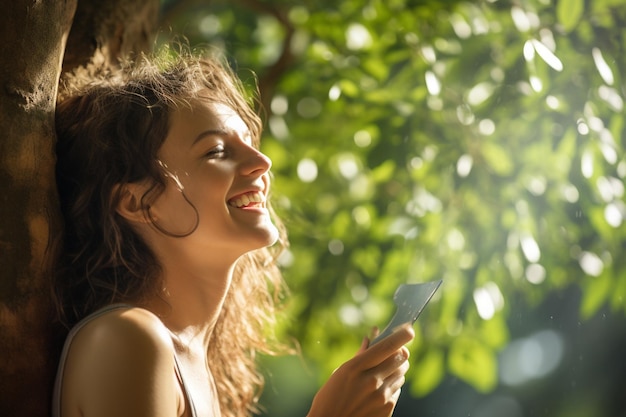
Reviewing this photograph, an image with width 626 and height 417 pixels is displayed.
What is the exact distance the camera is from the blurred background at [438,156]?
6.33ft

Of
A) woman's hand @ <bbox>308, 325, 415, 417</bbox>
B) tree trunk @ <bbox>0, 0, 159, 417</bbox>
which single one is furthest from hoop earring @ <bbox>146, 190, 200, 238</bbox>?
woman's hand @ <bbox>308, 325, 415, 417</bbox>

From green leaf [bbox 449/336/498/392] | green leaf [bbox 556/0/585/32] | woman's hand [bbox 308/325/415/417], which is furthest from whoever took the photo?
green leaf [bbox 449/336/498/392]

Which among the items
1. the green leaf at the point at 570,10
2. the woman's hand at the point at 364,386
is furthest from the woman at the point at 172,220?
the green leaf at the point at 570,10

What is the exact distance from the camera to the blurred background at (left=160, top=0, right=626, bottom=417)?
6.33 feet

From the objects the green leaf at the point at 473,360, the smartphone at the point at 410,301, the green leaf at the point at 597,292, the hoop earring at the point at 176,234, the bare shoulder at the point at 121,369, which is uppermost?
the hoop earring at the point at 176,234

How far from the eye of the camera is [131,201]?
99cm

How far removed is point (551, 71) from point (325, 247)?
27.4 inches

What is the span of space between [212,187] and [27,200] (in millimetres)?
200

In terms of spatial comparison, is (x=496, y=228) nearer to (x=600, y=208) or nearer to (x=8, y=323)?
(x=600, y=208)

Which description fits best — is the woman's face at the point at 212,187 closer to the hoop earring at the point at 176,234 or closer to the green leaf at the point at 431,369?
the hoop earring at the point at 176,234

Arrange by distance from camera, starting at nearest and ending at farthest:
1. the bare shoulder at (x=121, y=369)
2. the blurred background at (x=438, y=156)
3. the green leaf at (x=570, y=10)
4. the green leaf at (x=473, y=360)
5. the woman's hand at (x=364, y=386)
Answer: the bare shoulder at (x=121, y=369) < the woman's hand at (x=364, y=386) < the green leaf at (x=570, y=10) < the blurred background at (x=438, y=156) < the green leaf at (x=473, y=360)

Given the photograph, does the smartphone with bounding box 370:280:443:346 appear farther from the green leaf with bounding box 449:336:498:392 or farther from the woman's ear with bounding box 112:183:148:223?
the green leaf with bounding box 449:336:498:392

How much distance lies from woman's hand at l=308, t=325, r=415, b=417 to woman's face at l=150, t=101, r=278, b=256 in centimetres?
17

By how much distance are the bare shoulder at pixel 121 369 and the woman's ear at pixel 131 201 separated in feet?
0.48
